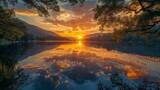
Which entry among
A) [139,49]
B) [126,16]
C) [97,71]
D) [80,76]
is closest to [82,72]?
[97,71]

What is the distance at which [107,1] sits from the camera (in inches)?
722

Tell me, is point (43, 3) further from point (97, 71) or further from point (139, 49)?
point (139, 49)

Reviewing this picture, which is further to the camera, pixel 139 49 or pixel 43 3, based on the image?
pixel 139 49

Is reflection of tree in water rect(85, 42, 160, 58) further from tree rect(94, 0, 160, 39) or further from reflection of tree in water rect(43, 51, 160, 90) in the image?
tree rect(94, 0, 160, 39)

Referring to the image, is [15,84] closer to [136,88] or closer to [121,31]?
[136,88]

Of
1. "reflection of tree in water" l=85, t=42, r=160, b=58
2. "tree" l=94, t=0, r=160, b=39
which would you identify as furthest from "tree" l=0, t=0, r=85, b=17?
"reflection of tree in water" l=85, t=42, r=160, b=58

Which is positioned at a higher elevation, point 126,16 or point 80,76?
point 126,16

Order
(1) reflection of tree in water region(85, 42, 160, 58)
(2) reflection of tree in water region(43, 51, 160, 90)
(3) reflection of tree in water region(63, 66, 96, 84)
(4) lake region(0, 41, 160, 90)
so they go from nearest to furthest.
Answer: (4) lake region(0, 41, 160, 90), (3) reflection of tree in water region(63, 66, 96, 84), (2) reflection of tree in water region(43, 51, 160, 90), (1) reflection of tree in water region(85, 42, 160, 58)

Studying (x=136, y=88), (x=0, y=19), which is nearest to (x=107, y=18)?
(x=136, y=88)

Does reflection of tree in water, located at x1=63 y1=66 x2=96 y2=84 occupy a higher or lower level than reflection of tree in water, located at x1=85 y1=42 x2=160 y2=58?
higher

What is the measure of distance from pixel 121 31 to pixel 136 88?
8770 mm

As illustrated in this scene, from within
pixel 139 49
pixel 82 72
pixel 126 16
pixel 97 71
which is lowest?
pixel 139 49

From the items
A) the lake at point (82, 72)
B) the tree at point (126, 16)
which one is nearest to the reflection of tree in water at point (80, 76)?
the lake at point (82, 72)

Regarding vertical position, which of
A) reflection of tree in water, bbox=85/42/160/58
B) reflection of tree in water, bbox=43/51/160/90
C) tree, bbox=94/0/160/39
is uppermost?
tree, bbox=94/0/160/39
